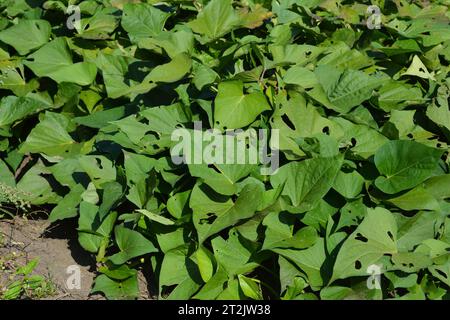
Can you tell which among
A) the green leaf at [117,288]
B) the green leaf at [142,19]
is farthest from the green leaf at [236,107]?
the green leaf at [142,19]

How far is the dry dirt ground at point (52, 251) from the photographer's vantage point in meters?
3.61

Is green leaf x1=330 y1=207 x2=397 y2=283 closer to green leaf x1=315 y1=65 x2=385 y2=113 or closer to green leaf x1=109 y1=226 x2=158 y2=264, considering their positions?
green leaf x1=315 y1=65 x2=385 y2=113

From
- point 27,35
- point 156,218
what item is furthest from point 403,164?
point 27,35

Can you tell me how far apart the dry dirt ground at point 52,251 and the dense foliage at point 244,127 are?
0.13m

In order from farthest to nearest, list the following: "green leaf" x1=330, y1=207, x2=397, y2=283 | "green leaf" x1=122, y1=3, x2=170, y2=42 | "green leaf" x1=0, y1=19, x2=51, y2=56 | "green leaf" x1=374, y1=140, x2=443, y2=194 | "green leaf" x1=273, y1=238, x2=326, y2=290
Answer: "green leaf" x1=0, y1=19, x2=51, y2=56, "green leaf" x1=122, y1=3, x2=170, y2=42, "green leaf" x1=374, y1=140, x2=443, y2=194, "green leaf" x1=273, y1=238, x2=326, y2=290, "green leaf" x1=330, y1=207, x2=397, y2=283

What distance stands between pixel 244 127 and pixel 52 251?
134 cm

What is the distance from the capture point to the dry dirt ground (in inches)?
142

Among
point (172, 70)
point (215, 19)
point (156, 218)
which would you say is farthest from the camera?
point (215, 19)

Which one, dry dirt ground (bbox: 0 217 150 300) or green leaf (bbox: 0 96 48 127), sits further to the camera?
green leaf (bbox: 0 96 48 127)

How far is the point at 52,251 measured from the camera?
3902 mm

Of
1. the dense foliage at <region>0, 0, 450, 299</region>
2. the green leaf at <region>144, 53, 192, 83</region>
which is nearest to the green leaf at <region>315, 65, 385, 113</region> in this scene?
the dense foliage at <region>0, 0, 450, 299</region>

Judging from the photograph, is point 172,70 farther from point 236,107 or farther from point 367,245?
point 367,245

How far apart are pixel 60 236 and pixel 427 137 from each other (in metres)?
2.21

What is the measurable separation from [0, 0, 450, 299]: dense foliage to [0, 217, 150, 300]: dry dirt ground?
130mm
